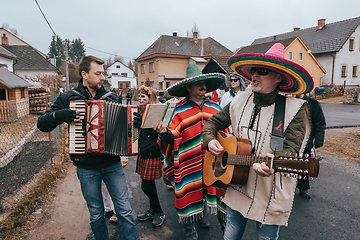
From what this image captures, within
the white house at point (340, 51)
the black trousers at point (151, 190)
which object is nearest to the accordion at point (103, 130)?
the black trousers at point (151, 190)

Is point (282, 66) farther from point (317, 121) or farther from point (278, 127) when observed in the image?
point (317, 121)

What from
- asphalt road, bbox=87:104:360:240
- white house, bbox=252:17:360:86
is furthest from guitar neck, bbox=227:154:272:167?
white house, bbox=252:17:360:86

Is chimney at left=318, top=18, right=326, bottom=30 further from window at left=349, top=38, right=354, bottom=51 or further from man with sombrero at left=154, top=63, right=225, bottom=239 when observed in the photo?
man with sombrero at left=154, top=63, right=225, bottom=239

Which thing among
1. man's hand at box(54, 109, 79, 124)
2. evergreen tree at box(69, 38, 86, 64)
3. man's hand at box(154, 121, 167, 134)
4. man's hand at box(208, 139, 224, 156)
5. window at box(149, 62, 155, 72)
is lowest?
man's hand at box(208, 139, 224, 156)

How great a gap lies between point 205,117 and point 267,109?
97 centimetres

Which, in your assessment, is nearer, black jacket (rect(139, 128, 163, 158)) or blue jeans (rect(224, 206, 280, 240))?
blue jeans (rect(224, 206, 280, 240))

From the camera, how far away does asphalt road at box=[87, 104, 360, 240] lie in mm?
3248

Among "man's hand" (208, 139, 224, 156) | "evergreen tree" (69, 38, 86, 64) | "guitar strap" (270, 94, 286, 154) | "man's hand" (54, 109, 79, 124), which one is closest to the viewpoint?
"guitar strap" (270, 94, 286, 154)

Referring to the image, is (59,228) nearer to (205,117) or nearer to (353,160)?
(205,117)

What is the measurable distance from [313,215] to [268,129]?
8.43ft

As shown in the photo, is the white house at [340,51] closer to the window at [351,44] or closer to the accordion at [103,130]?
the window at [351,44]

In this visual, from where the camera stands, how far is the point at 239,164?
1.98 meters

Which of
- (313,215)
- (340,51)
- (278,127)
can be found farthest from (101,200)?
(340,51)

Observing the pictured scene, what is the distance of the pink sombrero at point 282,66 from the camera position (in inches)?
72.2
